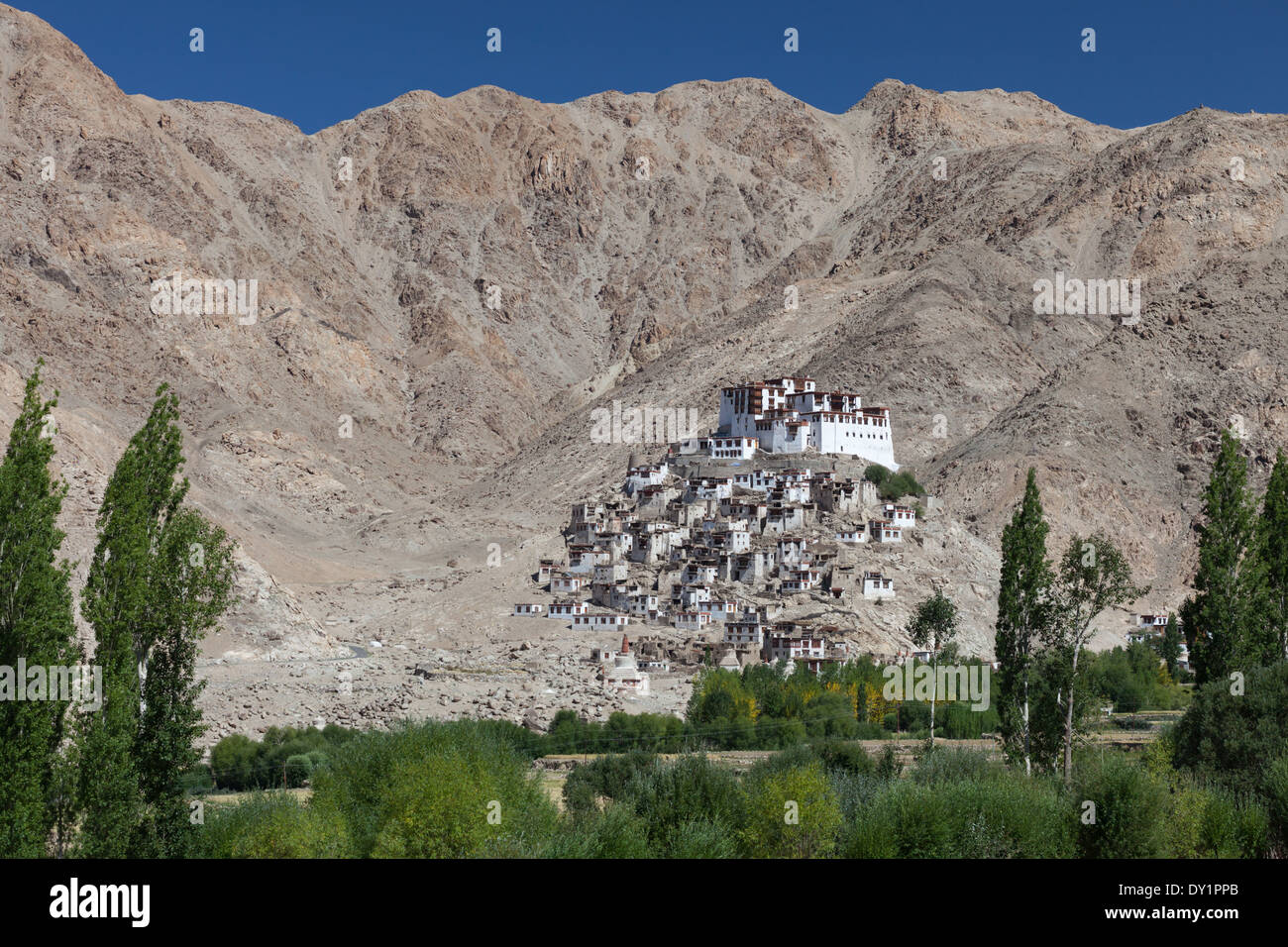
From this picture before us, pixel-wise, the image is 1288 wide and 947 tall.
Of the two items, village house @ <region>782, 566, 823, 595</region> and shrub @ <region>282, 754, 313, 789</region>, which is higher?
village house @ <region>782, 566, 823, 595</region>

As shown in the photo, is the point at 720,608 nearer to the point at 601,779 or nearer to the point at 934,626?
the point at 934,626

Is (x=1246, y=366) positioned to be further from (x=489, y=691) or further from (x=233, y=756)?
(x=233, y=756)

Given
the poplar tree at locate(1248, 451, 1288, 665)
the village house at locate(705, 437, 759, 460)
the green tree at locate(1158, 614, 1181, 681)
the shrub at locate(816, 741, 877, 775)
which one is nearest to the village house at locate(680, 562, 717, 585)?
the village house at locate(705, 437, 759, 460)

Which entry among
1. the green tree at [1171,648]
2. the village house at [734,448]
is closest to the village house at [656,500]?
the village house at [734,448]

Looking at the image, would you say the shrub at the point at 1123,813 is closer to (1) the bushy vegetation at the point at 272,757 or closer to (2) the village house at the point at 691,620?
(1) the bushy vegetation at the point at 272,757

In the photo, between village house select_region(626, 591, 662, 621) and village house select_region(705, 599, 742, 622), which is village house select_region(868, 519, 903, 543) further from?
village house select_region(626, 591, 662, 621)

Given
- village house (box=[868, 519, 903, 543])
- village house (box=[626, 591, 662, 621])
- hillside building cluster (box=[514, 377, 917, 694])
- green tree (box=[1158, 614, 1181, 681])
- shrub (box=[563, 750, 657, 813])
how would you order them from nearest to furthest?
1. shrub (box=[563, 750, 657, 813])
2. hillside building cluster (box=[514, 377, 917, 694])
3. green tree (box=[1158, 614, 1181, 681])
4. village house (box=[626, 591, 662, 621])
5. village house (box=[868, 519, 903, 543])

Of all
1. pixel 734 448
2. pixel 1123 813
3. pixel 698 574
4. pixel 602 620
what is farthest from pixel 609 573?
pixel 1123 813
